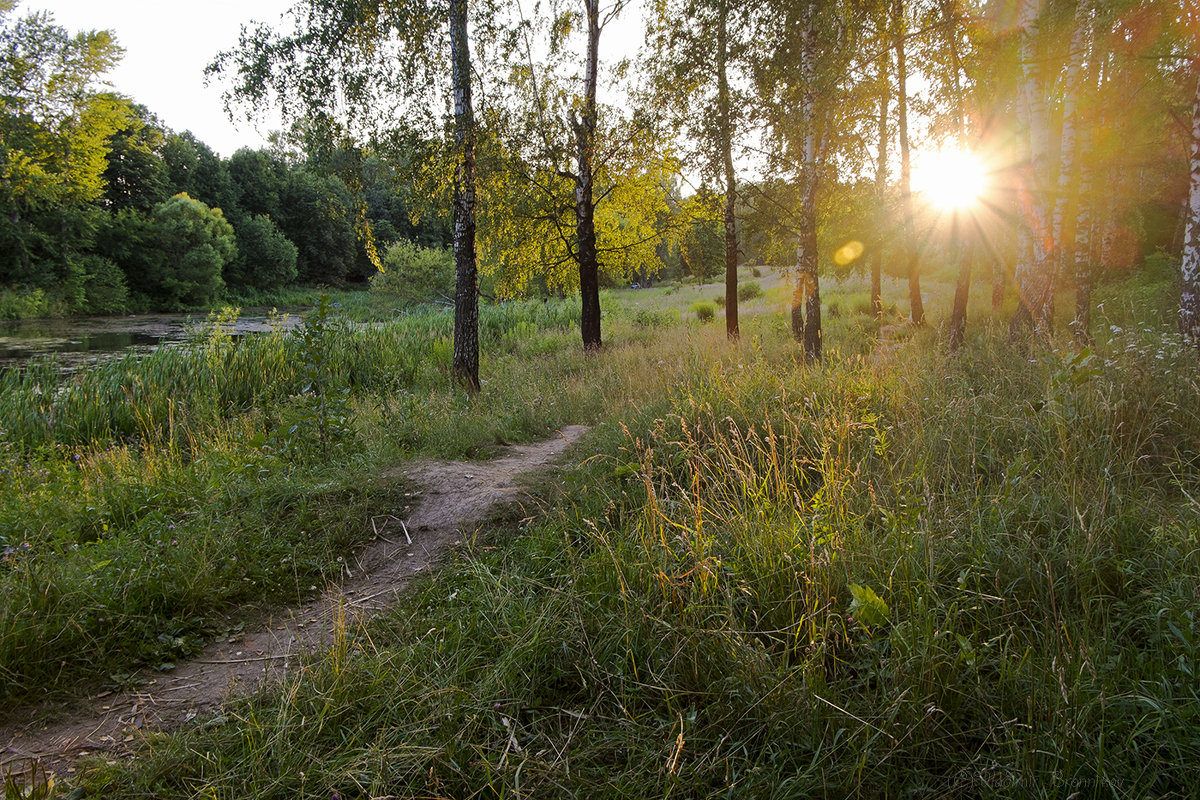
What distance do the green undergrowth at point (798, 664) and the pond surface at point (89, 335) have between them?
43.7 feet

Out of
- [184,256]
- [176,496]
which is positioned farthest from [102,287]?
[176,496]

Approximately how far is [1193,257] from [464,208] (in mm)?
8972

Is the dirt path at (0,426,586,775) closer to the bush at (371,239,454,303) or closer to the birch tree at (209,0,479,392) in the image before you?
the birch tree at (209,0,479,392)

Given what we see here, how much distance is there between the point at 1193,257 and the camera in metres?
5.79

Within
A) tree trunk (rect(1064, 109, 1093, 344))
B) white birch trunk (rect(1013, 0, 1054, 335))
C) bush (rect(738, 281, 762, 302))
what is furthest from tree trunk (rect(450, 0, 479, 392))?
bush (rect(738, 281, 762, 302))

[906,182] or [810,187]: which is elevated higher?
[906,182]

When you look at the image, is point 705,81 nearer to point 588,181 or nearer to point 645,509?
point 588,181

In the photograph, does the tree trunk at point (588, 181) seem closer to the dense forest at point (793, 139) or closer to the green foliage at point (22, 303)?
the dense forest at point (793, 139)

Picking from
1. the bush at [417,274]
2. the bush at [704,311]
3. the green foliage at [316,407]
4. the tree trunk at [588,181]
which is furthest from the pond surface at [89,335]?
the bush at [704,311]

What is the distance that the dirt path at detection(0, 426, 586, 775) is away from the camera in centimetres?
227

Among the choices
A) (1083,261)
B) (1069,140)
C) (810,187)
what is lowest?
(1083,261)

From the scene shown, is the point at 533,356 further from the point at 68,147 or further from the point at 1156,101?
the point at 68,147

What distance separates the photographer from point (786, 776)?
1.75 metres

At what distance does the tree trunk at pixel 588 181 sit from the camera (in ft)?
38.8
